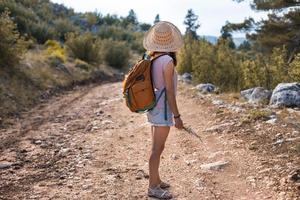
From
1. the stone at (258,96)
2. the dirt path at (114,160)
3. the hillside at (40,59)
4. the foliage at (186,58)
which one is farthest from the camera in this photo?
the foliage at (186,58)

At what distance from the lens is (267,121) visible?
7621 millimetres

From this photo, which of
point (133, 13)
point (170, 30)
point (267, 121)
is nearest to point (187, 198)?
point (170, 30)

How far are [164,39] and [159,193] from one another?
1.61m

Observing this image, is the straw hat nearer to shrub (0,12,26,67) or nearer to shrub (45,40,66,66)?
shrub (0,12,26,67)

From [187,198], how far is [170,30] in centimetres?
176

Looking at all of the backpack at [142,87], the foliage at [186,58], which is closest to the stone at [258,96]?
the backpack at [142,87]

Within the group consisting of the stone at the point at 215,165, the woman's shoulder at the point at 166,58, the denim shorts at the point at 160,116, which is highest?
the woman's shoulder at the point at 166,58

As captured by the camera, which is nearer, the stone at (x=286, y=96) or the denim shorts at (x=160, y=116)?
the denim shorts at (x=160, y=116)

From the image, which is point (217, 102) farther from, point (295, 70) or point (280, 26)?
point (280, 26)

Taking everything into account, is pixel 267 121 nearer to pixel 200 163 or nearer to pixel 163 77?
pixel 200 163

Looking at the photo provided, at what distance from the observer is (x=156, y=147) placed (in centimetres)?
508

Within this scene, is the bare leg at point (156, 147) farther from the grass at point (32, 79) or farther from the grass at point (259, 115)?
the grass at point (32, 79)

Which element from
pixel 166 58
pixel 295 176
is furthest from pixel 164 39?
pixel 295 176

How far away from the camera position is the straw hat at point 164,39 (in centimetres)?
489
